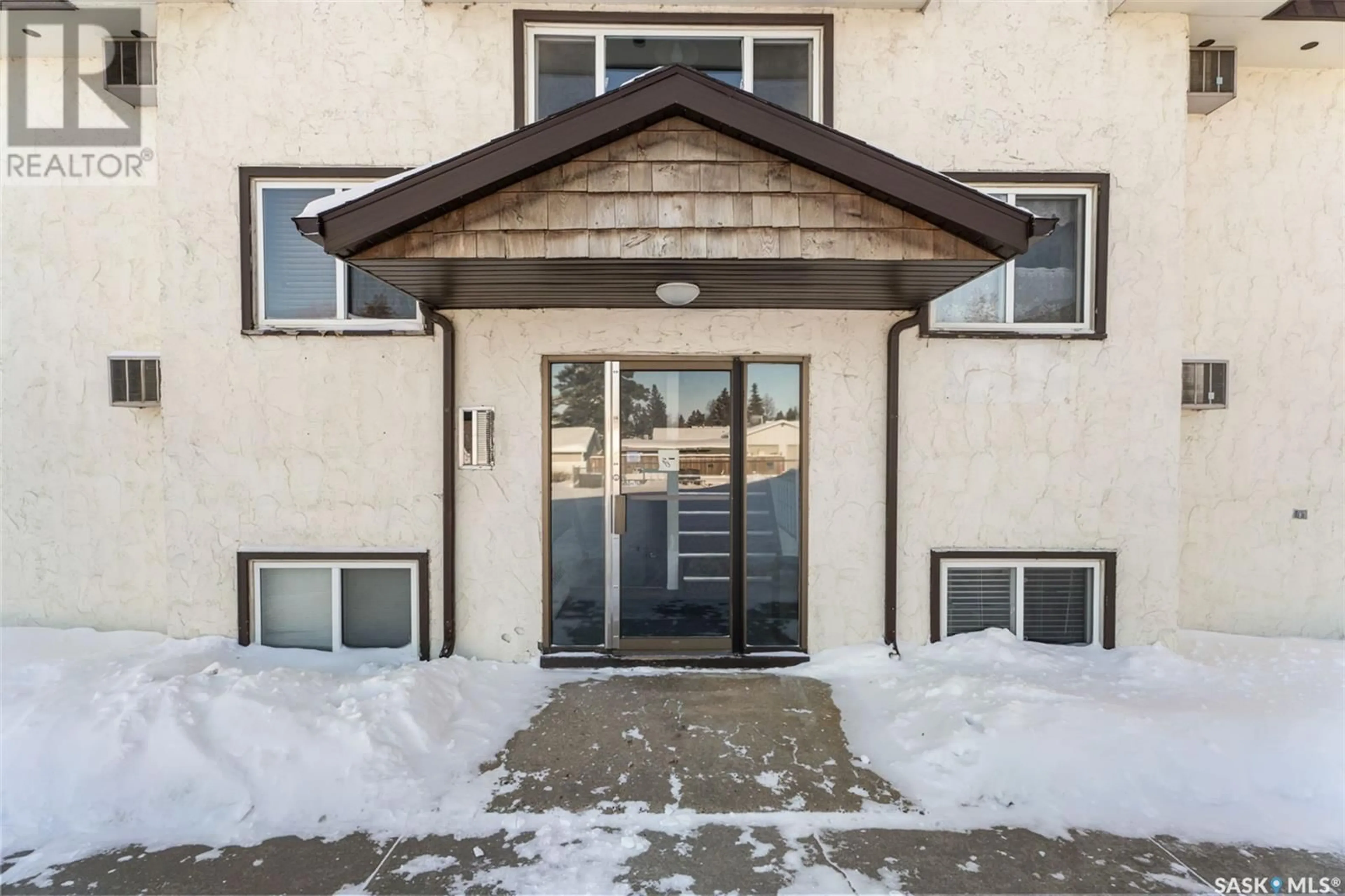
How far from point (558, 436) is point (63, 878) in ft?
11.3

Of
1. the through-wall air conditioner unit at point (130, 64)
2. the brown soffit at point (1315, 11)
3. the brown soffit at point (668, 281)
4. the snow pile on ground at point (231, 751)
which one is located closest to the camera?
the snow pile on ground at point (231, 751)

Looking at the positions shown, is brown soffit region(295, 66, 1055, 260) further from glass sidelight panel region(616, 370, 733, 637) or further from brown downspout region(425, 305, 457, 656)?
glass sidelight panel region(616, 370, 733, 637)

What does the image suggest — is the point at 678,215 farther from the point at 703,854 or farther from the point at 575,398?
the point at 703,854

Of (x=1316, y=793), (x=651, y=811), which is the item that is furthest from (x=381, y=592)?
(x=1316, y=793)

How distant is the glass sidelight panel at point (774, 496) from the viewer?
15.9 ft

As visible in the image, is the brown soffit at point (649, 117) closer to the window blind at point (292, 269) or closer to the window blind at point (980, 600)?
the window blind at point (292, 269)

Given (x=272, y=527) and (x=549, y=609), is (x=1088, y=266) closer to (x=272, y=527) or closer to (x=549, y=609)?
(x=549, y=609)

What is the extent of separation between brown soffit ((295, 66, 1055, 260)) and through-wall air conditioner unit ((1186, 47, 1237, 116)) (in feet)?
11.0

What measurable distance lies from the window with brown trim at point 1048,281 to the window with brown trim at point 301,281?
4.30 meters

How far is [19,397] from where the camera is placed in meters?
5.38

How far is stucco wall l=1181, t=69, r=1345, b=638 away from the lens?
5.32 meters

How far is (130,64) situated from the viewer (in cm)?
492

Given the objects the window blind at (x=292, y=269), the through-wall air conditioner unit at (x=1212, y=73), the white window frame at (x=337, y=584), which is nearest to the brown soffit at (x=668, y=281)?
the window blind at (x=292, y=269)

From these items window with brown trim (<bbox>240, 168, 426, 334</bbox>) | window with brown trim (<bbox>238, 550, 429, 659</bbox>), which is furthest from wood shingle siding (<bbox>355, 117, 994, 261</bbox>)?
window with brown trim (<bbox>238, 550, 429, 659</bbox>)
